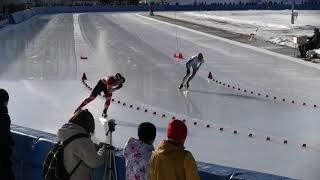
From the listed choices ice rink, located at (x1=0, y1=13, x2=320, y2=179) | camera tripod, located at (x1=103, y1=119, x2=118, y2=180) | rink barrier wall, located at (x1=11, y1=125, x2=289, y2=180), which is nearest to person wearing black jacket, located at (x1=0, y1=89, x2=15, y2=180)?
rink barrier wall, located at (x1=11, y1=125, x2=289, y2=180)

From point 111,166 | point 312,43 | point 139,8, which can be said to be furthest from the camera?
point 139,8

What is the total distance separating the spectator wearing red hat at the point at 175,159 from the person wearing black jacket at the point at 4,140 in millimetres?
1470

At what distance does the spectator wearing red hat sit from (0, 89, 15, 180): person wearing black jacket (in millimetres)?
1470

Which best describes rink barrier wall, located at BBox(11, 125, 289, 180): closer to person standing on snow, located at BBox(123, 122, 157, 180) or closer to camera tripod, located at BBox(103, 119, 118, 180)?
camera tripod, located at BBox(103, 119, 118, 180)

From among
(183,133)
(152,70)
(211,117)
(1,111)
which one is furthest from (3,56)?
(183,133)

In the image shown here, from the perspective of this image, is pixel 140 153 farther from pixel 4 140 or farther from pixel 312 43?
pixel 312 43

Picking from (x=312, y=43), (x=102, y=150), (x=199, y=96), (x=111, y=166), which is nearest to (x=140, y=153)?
(x=102, y=150)

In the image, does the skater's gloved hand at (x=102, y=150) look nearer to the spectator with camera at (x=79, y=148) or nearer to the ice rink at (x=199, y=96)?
the spectator with camera at (x=79, y=148)

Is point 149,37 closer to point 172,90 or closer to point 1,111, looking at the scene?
point 172,90

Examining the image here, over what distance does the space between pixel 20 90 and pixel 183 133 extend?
8260 mm

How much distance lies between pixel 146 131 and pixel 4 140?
1337 millimetres

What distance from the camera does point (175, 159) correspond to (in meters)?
2.63

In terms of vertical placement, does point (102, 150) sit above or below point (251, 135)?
above

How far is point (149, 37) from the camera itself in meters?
23.7
